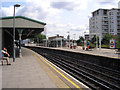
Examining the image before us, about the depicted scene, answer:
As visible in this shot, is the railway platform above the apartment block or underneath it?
underneath

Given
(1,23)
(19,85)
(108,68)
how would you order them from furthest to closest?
(1,23) → (108,68) → (19,85)

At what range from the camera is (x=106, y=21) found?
279 feet

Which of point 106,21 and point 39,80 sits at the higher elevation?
point 106,21

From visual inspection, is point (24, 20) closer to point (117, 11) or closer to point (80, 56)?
point (80, 56)

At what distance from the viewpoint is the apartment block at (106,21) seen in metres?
80.4

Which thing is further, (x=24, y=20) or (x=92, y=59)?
(x=24, y=20)

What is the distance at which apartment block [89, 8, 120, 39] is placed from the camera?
8044cm

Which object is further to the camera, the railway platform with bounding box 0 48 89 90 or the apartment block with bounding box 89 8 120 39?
the apartment block with bounding box 89 8 120 39

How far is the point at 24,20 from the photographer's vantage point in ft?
69.9

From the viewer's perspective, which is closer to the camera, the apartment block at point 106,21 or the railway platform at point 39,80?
the railway platform at point 39,80

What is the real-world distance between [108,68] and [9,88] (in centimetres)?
746

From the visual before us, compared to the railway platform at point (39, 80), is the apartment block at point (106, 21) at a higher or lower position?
higher

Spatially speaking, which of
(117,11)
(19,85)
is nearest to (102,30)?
(117,11)

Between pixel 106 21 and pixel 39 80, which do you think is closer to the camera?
pixel 39 80
